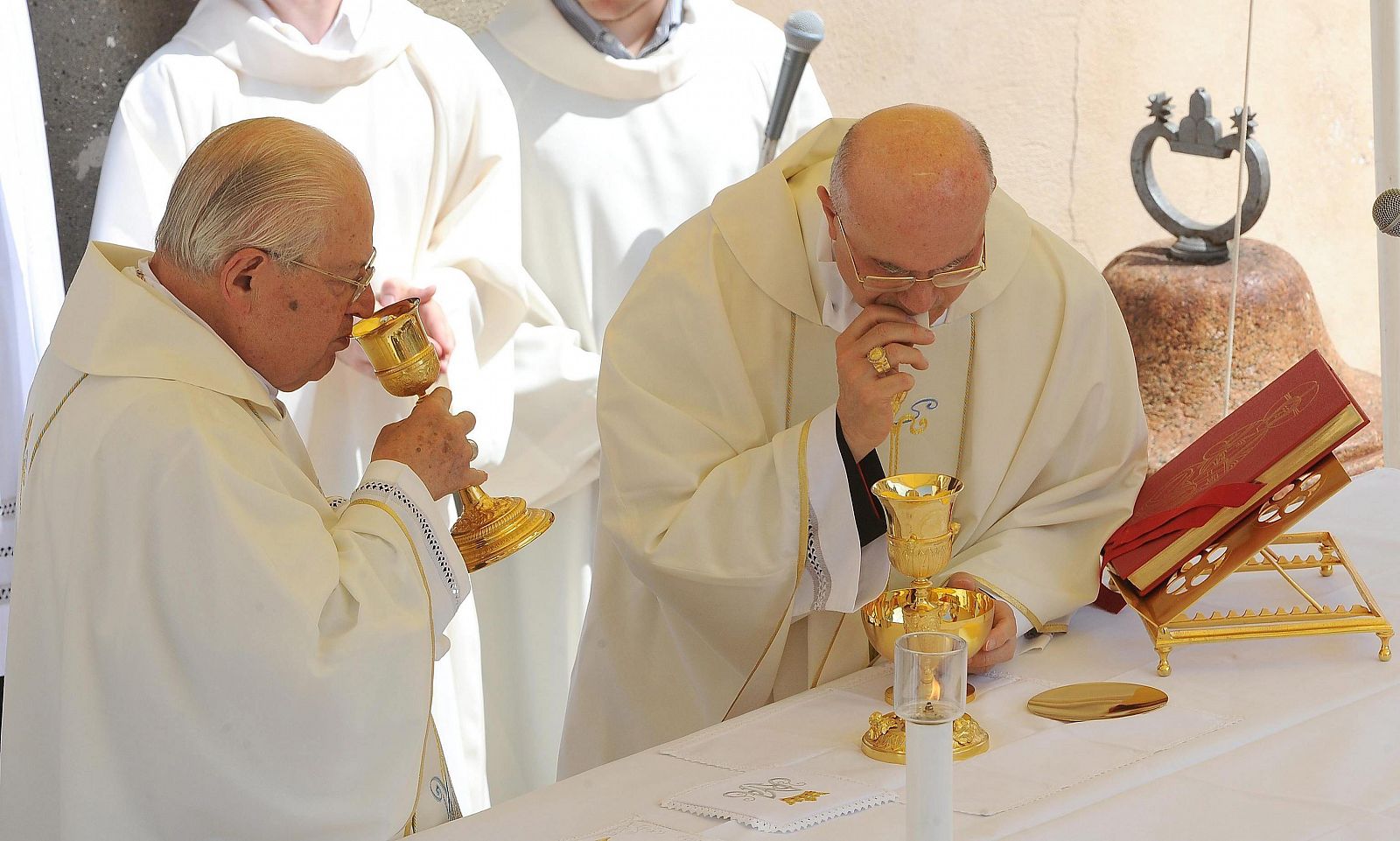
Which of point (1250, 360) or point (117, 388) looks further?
point (1250, 360)

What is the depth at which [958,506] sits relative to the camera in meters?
2.85

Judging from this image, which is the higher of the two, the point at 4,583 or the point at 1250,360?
the point at 1250,360

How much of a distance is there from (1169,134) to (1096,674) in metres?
3.50

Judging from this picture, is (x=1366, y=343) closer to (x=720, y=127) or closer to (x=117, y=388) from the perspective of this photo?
(x=720, y=127)

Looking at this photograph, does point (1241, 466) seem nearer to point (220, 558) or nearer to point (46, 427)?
point (220, 558)

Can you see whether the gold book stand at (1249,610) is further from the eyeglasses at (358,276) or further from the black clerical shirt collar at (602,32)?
the black clerical shirt collar at (602,32)

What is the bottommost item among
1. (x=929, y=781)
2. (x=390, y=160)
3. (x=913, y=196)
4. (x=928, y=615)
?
(x=929, y=781)

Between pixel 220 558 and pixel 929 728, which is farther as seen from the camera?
pixel 220 558

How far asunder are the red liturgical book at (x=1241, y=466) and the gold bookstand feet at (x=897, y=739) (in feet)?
1.80

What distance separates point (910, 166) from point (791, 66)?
5.68ft

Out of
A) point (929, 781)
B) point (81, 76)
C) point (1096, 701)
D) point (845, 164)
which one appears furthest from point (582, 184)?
point (929, 781)

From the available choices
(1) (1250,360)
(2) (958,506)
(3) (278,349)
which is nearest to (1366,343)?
(1) (1250,360)

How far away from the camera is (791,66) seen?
13.4 ft

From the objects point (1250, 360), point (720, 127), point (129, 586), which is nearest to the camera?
point (129, 586)
